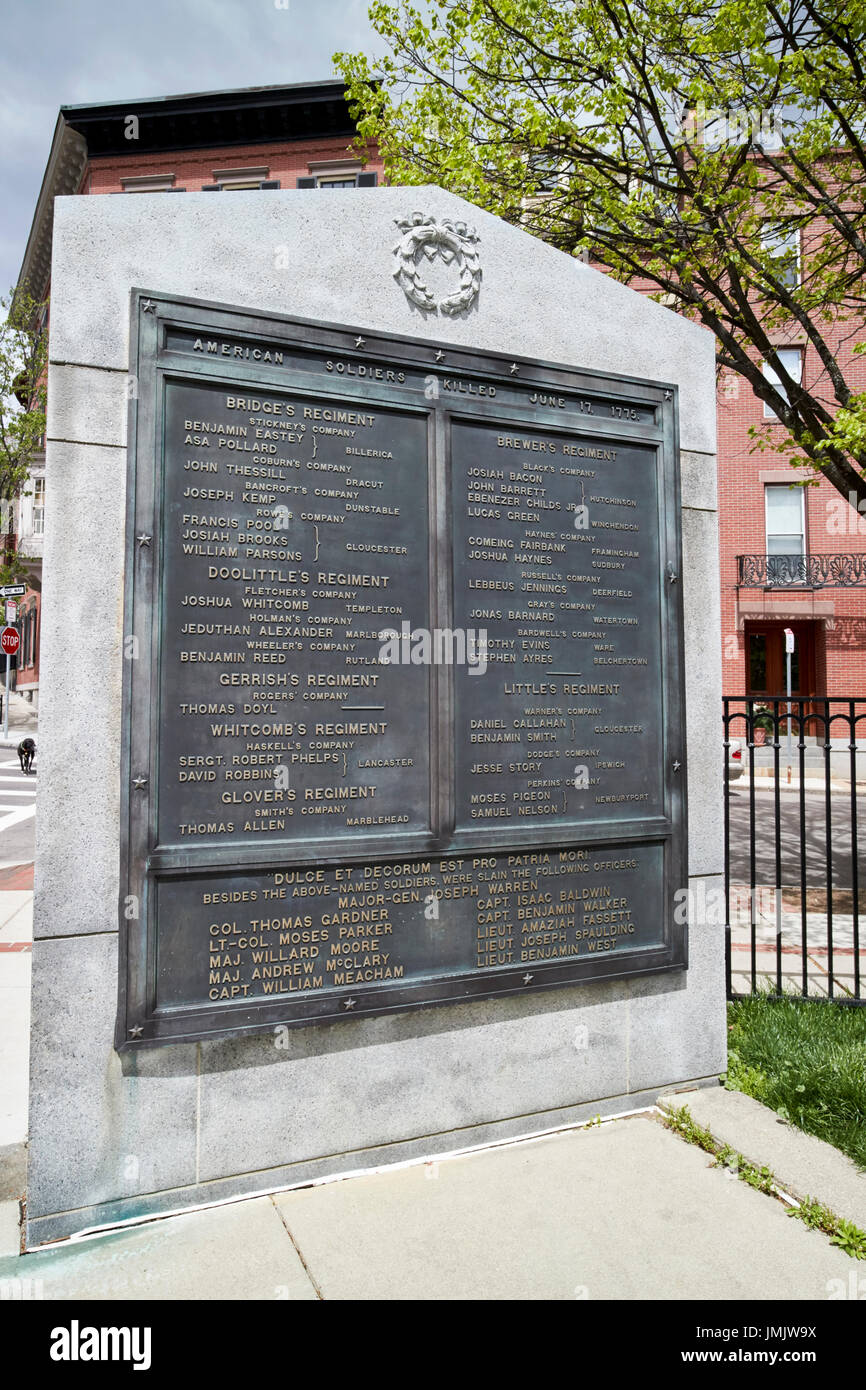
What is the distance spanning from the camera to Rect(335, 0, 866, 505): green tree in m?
7.47

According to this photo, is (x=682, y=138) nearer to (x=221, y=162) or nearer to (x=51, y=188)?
(x=221, y=162)

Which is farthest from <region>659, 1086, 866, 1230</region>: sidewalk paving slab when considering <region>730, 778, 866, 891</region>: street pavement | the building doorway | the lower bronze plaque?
the building doorway

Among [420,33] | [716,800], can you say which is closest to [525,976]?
[716,800]

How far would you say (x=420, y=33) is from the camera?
9195 mm

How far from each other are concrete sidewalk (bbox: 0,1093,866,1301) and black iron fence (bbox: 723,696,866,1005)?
5.69 ft

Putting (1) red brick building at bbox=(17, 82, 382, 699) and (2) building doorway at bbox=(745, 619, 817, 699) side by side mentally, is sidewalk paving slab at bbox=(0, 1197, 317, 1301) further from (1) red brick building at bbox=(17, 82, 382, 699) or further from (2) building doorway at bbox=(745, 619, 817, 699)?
(1) red brick building at bbox=(17, 82, 382, 699)

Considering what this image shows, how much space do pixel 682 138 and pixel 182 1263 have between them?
1014 cm

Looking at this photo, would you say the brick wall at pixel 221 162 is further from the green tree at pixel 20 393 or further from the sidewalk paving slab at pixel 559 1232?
the sidewalk paving slab at pixel 559 1232

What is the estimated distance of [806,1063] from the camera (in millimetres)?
4293

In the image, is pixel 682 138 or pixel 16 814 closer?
pixel 682 138

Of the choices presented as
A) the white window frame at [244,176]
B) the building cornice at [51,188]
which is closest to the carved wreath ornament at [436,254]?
the building cornice at [51,188]

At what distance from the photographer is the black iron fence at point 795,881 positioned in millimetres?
5309

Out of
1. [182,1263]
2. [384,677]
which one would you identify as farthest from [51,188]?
[182,1263]
